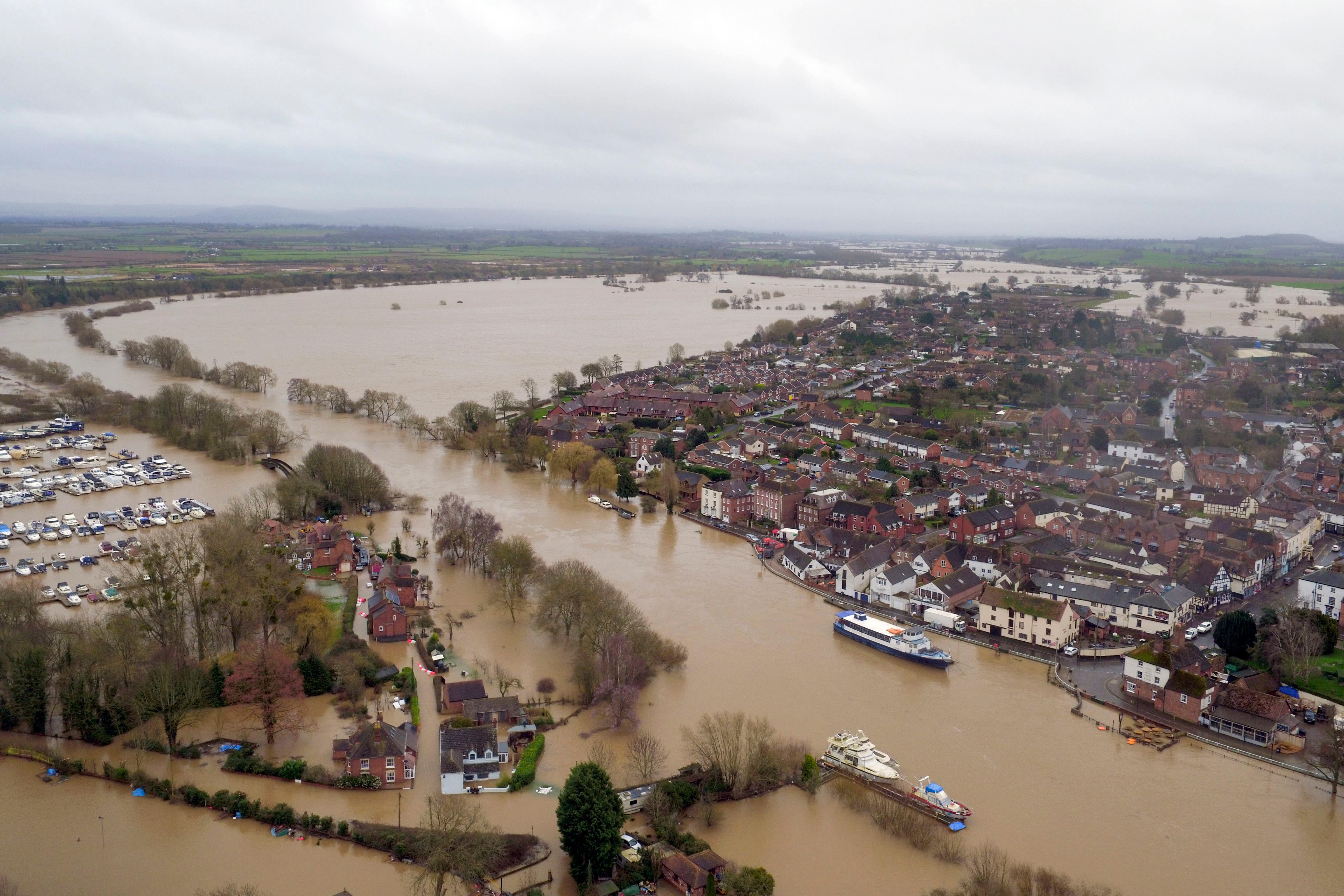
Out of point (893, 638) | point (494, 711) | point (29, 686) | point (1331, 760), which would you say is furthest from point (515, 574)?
point (1331, 760)

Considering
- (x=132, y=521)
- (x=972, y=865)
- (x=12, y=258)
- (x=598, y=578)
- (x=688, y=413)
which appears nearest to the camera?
(x=972, y=865)

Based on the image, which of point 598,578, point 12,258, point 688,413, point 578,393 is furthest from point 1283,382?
point 12,258

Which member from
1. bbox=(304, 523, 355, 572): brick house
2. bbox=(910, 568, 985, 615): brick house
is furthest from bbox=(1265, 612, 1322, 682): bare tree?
bbox=(304, 523, 355, 572): brick house

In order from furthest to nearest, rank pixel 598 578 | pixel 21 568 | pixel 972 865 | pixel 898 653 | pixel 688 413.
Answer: pixel 688 413, pixel 21 568, pixel 598 578, pixel 898 653, pixel 972 865

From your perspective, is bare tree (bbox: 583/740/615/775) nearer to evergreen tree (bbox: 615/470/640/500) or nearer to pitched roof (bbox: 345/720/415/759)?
pitched roof (bbox: 345/720/415/759)

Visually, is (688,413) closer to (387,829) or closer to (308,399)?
(308,399)

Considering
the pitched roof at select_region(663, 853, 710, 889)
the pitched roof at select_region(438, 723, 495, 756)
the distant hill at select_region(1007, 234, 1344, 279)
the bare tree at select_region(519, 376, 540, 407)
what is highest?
the distant hill at select_region(1007, 234, 1344, 279)

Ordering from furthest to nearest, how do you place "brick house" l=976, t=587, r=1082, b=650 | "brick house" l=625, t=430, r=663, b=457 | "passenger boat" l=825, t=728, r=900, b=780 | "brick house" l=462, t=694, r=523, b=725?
"brick house" l=625, t=430, r=663, b=457 → "brick house" l=976, t=587, r=1082, b=650 → "brick house" l=462, t=694, r=523, b=725 → "passenger boat" l=825, t=728, r=900, b=780
